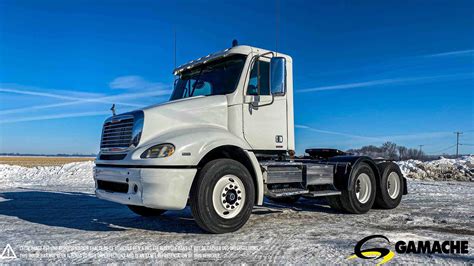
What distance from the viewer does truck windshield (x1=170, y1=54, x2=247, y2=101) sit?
679cm

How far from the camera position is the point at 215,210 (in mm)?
5617

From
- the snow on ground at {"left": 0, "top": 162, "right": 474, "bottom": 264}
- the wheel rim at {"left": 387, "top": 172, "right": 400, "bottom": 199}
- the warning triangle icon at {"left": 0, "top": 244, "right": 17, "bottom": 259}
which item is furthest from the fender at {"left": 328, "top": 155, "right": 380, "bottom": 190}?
the warning triangle icon at {"left": 0, "top": 244, "right": 17, "bottom": 259}

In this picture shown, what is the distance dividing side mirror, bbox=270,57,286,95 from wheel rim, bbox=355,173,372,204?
3134mm

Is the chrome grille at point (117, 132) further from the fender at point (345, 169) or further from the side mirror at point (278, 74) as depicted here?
the fender at point (345, 169)

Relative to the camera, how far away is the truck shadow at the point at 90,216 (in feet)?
21.2

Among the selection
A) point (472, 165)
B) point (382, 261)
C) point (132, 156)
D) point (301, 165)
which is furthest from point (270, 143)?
point (472, 165)

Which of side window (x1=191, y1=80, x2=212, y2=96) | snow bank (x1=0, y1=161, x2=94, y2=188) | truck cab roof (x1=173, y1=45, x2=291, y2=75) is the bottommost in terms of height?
snow bank (x1=0, y1=161, x2=94, y2=188)

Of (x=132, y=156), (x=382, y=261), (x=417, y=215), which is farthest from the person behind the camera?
(x=417, y=215)

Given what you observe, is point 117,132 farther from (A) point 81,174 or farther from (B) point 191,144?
(A) point 81,174

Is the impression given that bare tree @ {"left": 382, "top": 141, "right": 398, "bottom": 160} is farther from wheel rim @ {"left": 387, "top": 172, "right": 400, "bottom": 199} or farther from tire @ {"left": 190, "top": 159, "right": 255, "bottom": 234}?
tire @ {"left": 190, "top": 159, "right": 255, "bottom": 234}

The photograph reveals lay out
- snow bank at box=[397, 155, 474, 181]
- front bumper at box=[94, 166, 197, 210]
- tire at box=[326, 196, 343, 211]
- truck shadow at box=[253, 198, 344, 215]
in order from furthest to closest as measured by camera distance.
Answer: snow bank at box=[397, 155, 474, 181] → truck shadow at box=[253, 198, 344, 215] → tire at box=[326, 196, 343, 211] → front bumper at box=[94, 166, 197, 210]

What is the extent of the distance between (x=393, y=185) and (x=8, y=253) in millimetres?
8207

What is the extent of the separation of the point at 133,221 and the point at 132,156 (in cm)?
206

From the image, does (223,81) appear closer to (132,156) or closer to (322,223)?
(132,156)
